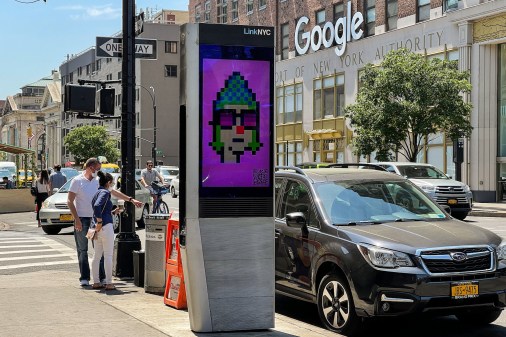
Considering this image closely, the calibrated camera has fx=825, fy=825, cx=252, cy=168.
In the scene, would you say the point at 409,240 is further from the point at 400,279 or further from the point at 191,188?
the point at 191,188

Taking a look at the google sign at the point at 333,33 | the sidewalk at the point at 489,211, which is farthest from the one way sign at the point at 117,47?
the google sign at the point at 333,33

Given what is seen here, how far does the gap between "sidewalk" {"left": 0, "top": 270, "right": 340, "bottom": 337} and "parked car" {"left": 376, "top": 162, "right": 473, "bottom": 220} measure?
47.8 ft

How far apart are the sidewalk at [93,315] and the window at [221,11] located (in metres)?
53.5

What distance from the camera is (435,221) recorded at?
8.88m

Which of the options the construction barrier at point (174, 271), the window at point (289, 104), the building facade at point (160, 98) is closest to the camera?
the construction barrier at point (174, 271)

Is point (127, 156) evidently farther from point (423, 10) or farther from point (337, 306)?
point (423, 10)

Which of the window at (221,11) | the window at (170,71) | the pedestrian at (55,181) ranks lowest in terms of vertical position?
the pedestrian at (55,181)

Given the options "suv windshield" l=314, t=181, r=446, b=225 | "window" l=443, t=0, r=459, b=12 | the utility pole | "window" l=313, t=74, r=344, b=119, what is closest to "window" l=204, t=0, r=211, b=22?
"window" l=313, t=74, r=344, b=119

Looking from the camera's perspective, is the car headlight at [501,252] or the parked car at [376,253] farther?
the car headlight at [501,252]

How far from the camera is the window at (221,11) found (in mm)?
63194

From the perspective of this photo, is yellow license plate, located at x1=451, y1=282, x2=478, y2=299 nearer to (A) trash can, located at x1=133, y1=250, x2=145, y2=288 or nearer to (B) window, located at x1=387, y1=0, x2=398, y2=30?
(A) trash can, located at x1=133, y1=250, x2=145, y2=288

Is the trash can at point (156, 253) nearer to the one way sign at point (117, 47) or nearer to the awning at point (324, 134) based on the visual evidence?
Answer: the one way sign at point (117, 47)

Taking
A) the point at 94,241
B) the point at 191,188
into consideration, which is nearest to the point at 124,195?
the point at 94,241

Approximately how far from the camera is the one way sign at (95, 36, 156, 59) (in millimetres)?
12828
